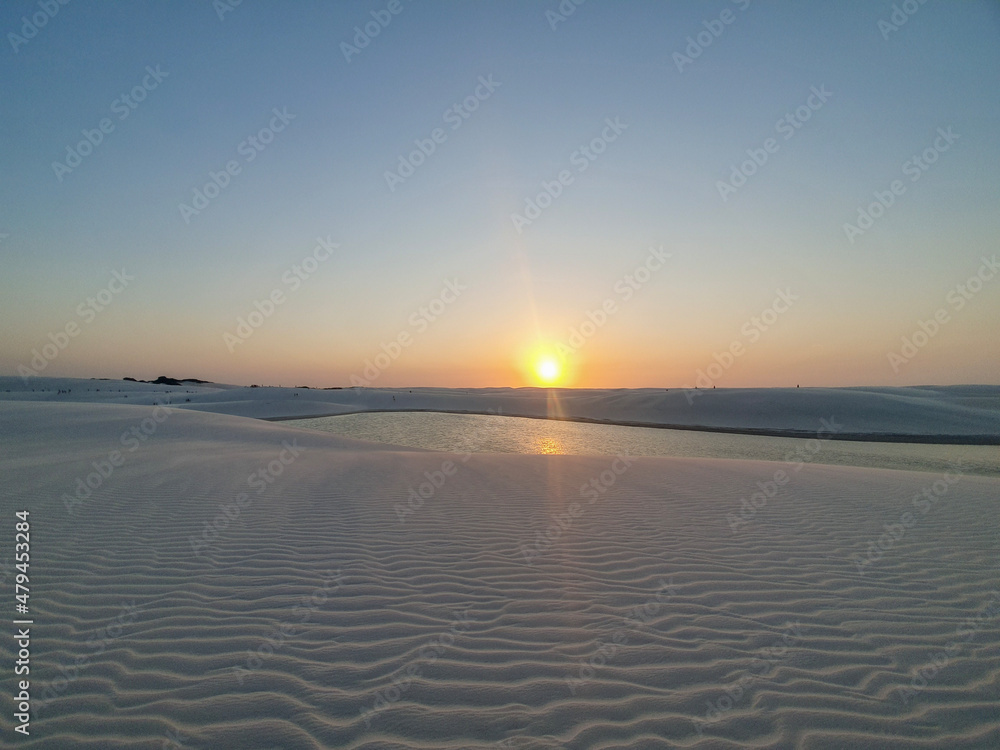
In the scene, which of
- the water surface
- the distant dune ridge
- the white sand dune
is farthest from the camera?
the distant dune ridge

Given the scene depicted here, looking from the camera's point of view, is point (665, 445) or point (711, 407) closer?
point (665, 445)

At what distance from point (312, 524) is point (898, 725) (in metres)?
7.06

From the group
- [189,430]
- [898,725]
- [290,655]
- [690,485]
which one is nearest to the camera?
[898,725]

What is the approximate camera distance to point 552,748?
2918 millimetres

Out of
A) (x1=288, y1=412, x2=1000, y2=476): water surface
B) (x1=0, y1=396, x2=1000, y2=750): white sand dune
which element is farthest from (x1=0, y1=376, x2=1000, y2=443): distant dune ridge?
(x1=0, y1=396, x2=1000, y2=750): white sand dune

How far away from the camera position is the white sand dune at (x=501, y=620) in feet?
10.3

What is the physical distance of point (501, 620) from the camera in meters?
4.46

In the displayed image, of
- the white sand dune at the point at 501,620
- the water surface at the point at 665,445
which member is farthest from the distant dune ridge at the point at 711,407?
the white sand dune at the point at 501,620

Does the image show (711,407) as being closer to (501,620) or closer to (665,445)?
(665,445)

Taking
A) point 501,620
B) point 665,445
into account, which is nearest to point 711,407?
point 665,445

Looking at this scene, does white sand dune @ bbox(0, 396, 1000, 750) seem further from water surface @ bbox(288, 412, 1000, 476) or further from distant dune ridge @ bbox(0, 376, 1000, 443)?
distant dune ridge @ bbox(0, 376, 1000, 443)

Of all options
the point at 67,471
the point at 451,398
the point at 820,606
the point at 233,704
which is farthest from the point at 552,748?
the point at 451,398

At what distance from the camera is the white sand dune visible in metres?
3.14

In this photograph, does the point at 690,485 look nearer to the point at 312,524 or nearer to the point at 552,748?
the point at 312,524
